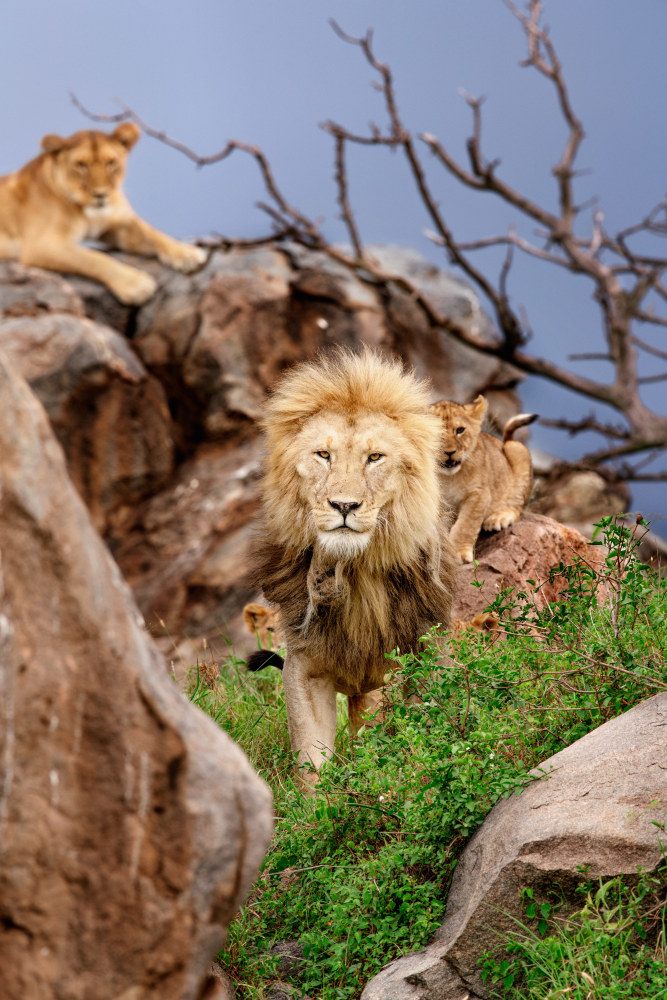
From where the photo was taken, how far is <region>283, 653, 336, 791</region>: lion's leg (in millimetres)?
4121

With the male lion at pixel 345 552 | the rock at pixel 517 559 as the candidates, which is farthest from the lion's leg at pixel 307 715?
the rock at pixel 517 559

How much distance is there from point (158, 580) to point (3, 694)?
10.9 metres

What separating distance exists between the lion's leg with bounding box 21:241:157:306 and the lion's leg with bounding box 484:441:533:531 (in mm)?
8478

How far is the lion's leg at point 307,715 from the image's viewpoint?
4.12 metres

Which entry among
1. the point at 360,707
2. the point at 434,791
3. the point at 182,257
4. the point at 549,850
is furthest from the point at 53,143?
the point at 549,850

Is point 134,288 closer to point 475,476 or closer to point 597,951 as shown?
point 475,476

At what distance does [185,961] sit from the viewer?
2.15 m

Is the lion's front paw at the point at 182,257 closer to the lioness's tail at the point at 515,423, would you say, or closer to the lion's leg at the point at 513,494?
the lioness's tail at the point at 515,423

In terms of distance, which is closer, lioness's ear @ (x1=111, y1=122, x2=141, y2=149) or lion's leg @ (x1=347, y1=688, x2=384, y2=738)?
lion's leg @ (x1=347, y1=688, x2=384, y2=738)

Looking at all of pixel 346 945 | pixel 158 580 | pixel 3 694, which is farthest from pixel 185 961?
pixel 158 580

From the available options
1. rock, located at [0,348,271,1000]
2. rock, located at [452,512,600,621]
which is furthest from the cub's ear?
Answer: rock, located at [0,348,271,1000]

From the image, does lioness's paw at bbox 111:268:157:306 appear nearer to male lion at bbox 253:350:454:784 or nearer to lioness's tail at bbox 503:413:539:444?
lioness's tail at bbox 503:413:539:444

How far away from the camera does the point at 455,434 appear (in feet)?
18.2

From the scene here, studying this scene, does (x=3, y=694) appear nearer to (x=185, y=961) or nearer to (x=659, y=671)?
(x=185, y=961)
